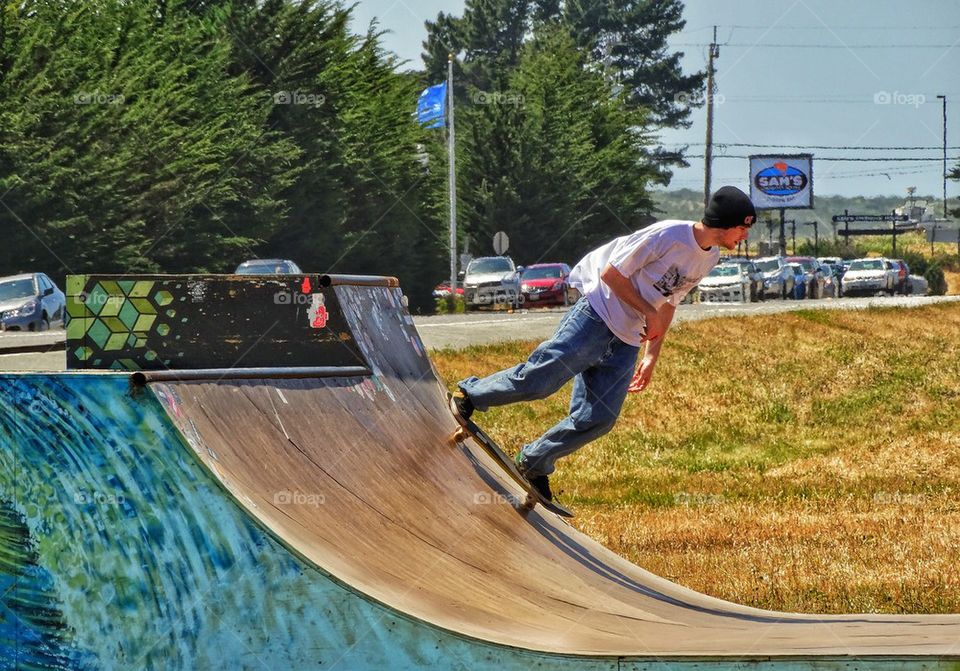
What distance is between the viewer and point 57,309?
2645 centimetres

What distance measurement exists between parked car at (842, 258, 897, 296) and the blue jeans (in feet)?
167

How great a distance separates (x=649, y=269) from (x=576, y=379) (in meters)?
0.77

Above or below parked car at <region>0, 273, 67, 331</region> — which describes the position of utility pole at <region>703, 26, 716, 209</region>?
above

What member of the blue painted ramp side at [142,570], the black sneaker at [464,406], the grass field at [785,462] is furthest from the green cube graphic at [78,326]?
the grass field at [785,462]

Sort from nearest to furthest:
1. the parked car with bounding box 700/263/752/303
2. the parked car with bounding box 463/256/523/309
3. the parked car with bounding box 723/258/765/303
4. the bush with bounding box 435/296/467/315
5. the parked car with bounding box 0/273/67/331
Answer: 1. the parked car with bounding box 0/273/67/331
2. the parked car with bounding box 463/256/523/309
3. the parked car with bounding box 700/263/752/303
4. the bush with bounding box 435/296/467/315
5. the parked car with bounding box 723/258/765/303

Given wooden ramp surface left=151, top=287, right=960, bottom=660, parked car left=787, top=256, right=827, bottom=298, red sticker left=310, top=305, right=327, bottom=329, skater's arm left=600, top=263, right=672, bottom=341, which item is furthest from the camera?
parked car left=787, top=256, right=827, bottom=298

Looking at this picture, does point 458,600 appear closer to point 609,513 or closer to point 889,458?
point 609,513

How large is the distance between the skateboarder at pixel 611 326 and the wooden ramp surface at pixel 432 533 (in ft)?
1.33

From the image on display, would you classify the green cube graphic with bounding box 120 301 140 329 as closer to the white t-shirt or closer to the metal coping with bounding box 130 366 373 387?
the metal coping with bounding box 130 366 373 387

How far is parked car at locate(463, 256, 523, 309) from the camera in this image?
42.4 m

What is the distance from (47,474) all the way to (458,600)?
4.88 feet

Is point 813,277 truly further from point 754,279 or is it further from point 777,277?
point 754,279

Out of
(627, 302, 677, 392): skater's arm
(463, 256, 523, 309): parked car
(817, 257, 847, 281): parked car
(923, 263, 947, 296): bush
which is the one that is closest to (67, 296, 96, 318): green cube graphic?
(627, 302, 677, 392): skater's arm

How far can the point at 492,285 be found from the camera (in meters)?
42.4
